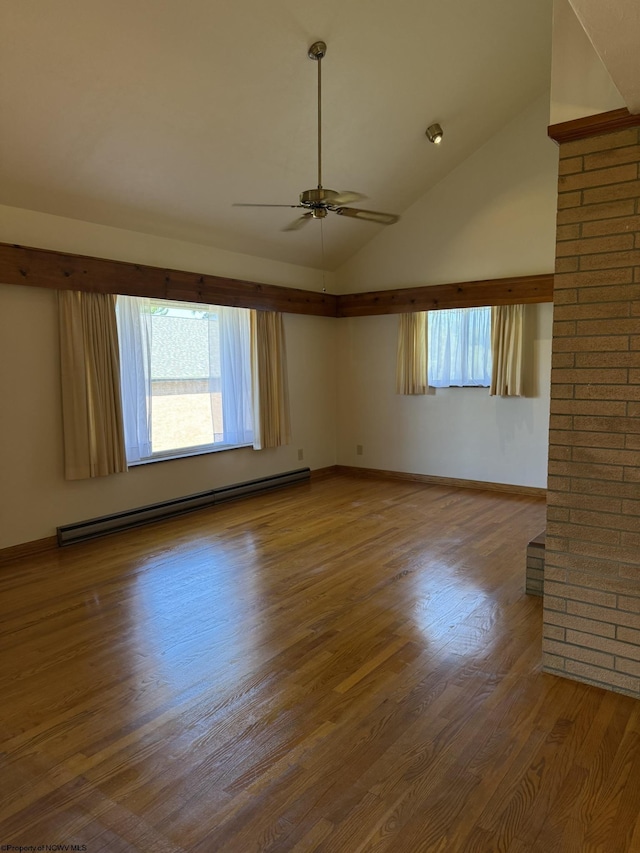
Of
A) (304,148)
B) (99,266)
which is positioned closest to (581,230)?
(304,148)

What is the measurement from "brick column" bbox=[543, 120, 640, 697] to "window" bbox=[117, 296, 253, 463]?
3780mm

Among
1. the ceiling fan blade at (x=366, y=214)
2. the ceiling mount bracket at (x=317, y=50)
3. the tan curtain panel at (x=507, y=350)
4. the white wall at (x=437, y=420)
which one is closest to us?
the ceiling fan blade at (x=366, y=214)

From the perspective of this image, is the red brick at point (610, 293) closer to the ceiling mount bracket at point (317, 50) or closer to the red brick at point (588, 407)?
the red brick at point (588, 407)

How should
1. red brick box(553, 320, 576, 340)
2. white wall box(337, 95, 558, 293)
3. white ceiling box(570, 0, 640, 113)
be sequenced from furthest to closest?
white wall box(337, 95, 558, 293) < red brick box(553, 320, 576, 340) < white ceiling box(570, 0, 640, 113)

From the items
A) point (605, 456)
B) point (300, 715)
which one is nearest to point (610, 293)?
point (605, 456)

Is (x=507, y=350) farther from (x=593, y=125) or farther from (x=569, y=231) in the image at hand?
(x=593, y=125)

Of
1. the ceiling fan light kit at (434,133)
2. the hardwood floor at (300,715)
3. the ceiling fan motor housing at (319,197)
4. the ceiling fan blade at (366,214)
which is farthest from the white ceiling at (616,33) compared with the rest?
the ceiling fan light kit at (434,133)

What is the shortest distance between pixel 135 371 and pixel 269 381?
5.63 ft

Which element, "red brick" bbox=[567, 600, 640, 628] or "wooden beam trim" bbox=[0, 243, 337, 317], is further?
"wooden beam trim" bbox=[0, 243, 337, 317]

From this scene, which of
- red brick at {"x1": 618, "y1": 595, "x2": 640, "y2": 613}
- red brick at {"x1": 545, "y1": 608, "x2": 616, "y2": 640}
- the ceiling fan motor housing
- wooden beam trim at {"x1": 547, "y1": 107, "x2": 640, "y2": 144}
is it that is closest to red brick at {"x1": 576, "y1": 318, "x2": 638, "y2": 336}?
wooden beam trim at {"x1": 547, "y1": 107, "x2": 640, "y2": 144}

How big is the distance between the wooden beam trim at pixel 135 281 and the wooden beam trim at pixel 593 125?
11.9 ft

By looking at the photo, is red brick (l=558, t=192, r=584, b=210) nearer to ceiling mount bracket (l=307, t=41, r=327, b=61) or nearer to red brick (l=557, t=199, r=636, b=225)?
red brick (l=557, t=199, r=636, b=225)

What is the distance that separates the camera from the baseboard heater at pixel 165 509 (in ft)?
15.5

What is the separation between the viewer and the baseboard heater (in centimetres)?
473
